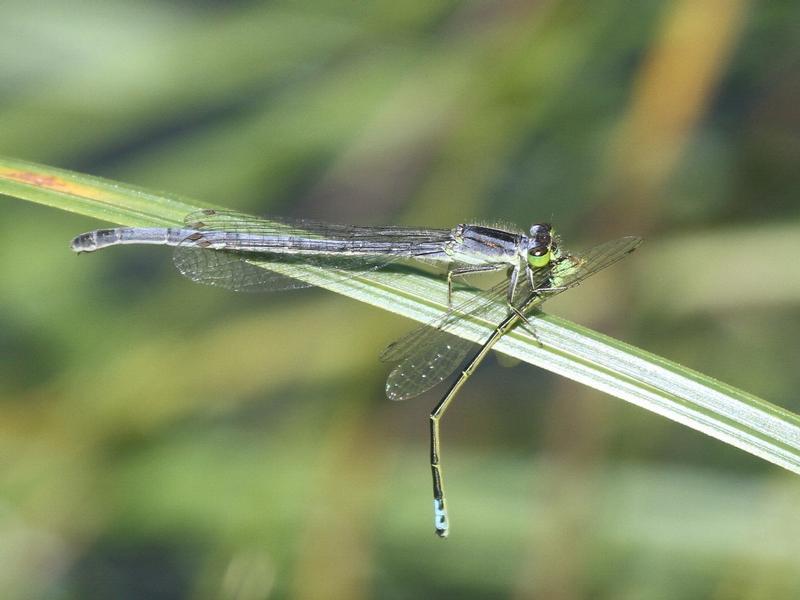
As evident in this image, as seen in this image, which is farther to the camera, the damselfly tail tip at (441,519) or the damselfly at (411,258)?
the damselfly at (411,258)

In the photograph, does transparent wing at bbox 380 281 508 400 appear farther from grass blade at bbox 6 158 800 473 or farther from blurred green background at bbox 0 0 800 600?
blurred green background at bbox 0 0 800 600

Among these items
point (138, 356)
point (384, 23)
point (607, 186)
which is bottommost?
point (138, 356)

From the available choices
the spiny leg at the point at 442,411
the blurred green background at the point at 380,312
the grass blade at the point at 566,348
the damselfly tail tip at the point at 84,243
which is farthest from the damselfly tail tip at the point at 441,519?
the damselfly tail tip at the point at 84,243

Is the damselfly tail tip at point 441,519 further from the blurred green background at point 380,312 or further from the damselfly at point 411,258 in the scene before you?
the blurred green background at point 380,312

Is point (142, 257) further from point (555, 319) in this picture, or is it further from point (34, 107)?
point (555, 319)


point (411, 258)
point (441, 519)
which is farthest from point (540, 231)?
point (441, 519)

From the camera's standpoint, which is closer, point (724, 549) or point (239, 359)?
point (724, 549)

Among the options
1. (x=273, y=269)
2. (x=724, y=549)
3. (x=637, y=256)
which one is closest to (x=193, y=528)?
(x=273, y=269)
